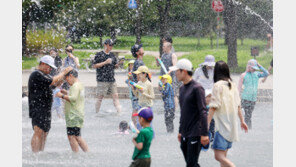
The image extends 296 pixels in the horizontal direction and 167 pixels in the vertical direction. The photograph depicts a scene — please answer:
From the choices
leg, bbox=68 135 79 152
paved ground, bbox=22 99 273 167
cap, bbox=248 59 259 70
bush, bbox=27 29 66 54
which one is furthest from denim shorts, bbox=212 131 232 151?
bush, bbox=27 29 66 54

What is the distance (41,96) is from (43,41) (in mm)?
18912

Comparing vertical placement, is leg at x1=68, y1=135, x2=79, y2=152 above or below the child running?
below

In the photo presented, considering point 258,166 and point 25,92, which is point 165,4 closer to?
point 25,92

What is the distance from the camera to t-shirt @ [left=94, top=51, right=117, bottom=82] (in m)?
10.8

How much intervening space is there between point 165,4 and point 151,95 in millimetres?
14658

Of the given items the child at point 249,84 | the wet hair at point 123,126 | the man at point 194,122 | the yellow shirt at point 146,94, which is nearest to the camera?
the man at point 194,122

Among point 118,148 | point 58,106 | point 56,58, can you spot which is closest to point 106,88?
point 58,106

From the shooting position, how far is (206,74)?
28.2 feet

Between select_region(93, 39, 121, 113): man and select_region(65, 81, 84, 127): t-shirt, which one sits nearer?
select_region(65, 81, 84, 127): t-shirt

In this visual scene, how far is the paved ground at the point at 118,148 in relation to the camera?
23.6ft

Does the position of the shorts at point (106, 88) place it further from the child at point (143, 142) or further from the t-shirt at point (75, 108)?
the child at point (143, 142)

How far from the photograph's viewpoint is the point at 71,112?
23.4ft

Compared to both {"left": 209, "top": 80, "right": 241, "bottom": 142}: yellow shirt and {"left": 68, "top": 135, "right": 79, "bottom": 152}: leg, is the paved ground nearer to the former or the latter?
{"left": 68, "top": 135, "right": 79, "bottom": 152}: leg

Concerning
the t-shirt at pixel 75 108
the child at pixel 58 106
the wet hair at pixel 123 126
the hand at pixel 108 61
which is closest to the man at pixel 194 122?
the t-shirt at pixel 75 108
